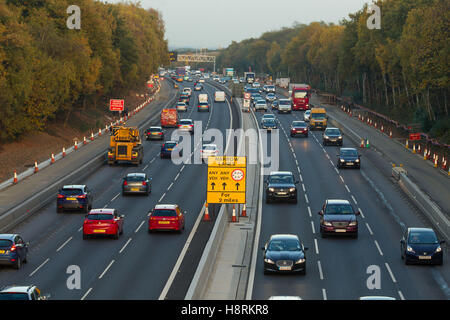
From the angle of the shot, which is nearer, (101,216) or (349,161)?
(101,216)

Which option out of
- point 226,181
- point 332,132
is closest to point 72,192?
point 226,181

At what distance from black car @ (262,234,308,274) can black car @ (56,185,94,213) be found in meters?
16.3

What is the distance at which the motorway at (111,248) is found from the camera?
29.5 meters

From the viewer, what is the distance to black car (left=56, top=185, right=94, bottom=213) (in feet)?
147

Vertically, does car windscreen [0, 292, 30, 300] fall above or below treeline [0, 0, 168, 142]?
below

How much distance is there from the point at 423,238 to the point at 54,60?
6065cm

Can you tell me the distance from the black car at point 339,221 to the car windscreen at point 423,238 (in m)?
5.02

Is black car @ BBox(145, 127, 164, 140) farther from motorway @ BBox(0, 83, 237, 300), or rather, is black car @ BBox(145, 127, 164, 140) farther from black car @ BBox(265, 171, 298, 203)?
black car @ BBox(265, 171, 298, 203)

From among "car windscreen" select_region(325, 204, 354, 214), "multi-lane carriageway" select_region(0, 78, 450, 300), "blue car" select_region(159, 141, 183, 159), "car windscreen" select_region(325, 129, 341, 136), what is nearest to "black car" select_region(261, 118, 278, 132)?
Answer: "car windscreen" select_region(325, 129, 341, 136)

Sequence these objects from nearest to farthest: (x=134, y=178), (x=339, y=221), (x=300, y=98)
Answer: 1. (x=339, y=221)
2. (x=134, y=178)
3. (x=300, y=98)

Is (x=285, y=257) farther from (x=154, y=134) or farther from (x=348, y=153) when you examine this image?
(x=154, y=134)

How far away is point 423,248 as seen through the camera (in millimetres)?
33062

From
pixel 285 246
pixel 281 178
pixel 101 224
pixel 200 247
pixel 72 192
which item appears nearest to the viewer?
pixel 285 246

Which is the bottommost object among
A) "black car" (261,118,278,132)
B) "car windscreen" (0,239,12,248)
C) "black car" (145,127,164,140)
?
"black car" (145,127,164,140)
